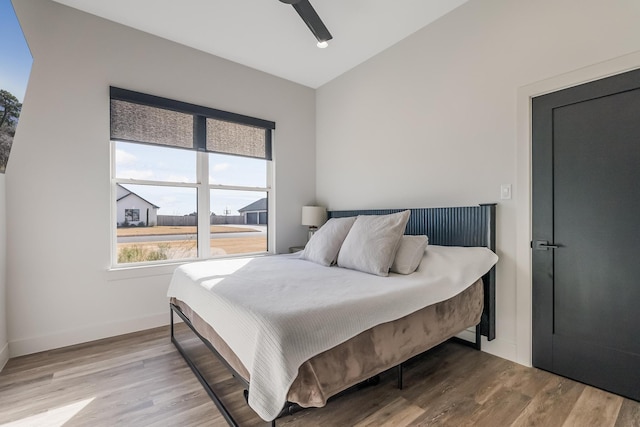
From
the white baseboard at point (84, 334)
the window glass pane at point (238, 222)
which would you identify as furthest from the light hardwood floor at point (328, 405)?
the window glass pane at point (238, 222)

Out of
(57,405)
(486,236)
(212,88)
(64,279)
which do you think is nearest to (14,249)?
(64,279)

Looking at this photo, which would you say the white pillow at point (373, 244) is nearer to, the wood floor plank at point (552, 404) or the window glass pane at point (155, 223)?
the wood floor plank at point (552, 404)

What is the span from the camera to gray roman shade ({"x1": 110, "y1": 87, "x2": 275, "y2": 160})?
2.83 m

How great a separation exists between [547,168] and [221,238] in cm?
325

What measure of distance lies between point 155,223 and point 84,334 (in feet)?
3.80

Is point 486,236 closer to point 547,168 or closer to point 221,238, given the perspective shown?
point 547,168

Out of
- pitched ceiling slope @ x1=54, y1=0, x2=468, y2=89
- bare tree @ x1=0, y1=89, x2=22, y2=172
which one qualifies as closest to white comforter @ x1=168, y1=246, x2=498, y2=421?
bare tree @ x1=0, y1=89, x2=22, y2=172

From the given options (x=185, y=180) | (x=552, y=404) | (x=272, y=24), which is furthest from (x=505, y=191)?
(x=185, y=180)

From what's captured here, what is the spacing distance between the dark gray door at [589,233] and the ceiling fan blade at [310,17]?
1.69 m

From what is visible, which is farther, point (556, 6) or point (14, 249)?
point (14, 249)

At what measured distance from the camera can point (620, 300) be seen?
69.7 inches

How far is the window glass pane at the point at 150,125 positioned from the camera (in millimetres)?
2814

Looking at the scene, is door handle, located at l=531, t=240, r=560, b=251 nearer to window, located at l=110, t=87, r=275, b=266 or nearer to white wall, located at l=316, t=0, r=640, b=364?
white wall, located at l=316, t=0, r=640, b=364

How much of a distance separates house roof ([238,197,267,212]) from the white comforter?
134 cm
